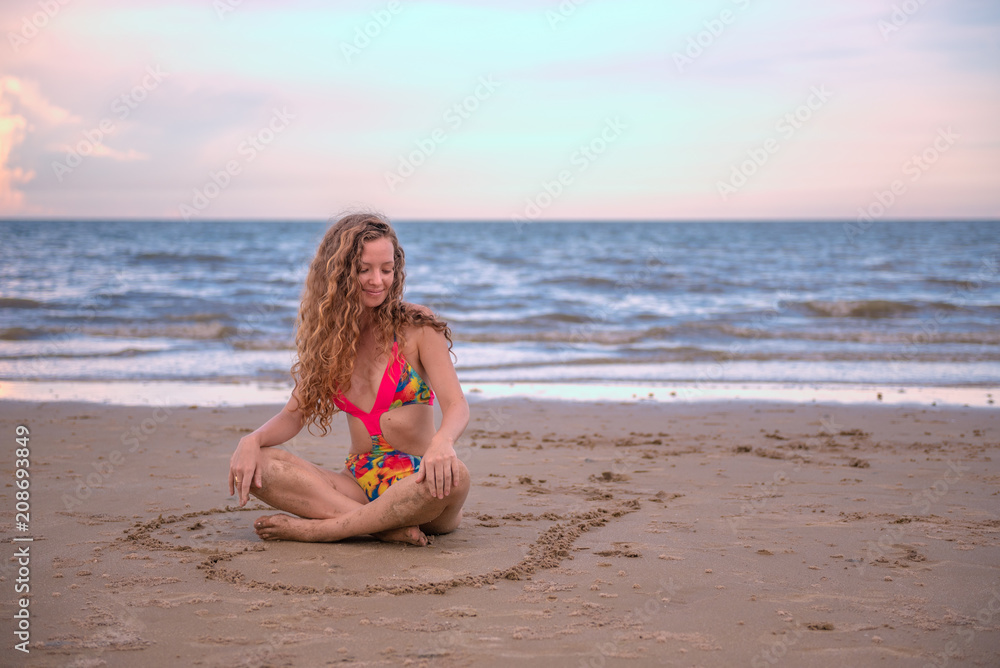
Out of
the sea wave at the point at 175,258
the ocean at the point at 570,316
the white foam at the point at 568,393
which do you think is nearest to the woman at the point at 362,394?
the white foam at the point at 568,393

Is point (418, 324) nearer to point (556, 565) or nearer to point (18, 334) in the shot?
point (556, 565)

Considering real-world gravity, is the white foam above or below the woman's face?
below

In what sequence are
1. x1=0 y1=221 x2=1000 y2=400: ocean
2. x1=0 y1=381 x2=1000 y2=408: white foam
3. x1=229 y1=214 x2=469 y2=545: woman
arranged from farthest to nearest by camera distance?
1. x1=0 y1=221 x2=1000 y2=400: ocean
2. x1=0 y1=381 x2=1000 y2=408: white foam
3. x1=229 y1=214 x2=469 y2=545: woman

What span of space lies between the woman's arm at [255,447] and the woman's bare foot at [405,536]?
2.13ft

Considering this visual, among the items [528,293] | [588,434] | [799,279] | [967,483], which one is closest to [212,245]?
[528,293]

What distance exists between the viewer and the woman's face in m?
3.84

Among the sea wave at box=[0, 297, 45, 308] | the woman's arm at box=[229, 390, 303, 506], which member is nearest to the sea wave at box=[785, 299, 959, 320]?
the woman's arm at box=[229, 390, 303, 506]

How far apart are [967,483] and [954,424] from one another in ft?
7.75

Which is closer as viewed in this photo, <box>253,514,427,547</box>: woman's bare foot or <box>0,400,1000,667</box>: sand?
Answer: <box>0,400,1000,667</box>: sand

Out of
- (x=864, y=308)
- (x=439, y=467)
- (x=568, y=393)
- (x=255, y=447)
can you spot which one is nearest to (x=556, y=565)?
(x=439, y=467)

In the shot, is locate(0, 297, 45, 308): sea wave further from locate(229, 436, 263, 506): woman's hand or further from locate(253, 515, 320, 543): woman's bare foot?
locate(229, 436, 263, 506): woman's hand

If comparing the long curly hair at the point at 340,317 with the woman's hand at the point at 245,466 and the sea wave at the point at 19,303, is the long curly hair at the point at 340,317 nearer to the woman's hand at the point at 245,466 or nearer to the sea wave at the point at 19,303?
the woman's hand at the point at 245,466

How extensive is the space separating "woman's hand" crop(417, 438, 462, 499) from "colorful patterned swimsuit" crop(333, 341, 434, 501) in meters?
0.44

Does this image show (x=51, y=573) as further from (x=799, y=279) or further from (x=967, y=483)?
(x=799, y=279)
